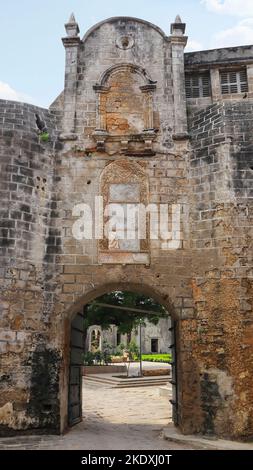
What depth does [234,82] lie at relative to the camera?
9523 millimetres

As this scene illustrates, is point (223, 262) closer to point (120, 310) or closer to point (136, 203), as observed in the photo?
point (136, 203)

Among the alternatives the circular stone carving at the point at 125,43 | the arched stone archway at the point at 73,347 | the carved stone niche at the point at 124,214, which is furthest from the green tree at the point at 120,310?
the circular stone carving at the point at 125,43

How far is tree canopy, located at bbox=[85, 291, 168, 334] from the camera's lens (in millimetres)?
20125

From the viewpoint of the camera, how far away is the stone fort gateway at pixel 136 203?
731 centimetres

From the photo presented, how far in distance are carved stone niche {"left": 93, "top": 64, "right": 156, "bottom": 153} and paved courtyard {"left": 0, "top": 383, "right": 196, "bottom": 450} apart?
555 centimetres

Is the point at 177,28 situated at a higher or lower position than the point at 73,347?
higher

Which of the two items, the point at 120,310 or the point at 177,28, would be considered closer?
the point at 177,28

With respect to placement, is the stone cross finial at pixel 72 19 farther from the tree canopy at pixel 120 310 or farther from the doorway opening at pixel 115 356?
the tree canopy at pixel 120 310

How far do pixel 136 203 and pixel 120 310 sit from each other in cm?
1341

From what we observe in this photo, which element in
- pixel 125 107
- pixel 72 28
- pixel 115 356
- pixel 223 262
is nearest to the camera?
pixel 223 262

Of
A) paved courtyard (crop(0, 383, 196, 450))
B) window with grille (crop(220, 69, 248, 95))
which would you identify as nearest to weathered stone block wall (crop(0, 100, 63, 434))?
paved courtyard (crop(0, 383, 196, 450))

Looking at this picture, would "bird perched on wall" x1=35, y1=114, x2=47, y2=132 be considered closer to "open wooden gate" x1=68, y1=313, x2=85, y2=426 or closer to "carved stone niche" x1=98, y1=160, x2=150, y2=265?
"carved stone niche" x1=98, y1=160, x2=150, y2=265

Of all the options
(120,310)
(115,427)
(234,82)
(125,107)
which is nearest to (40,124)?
(125,107)
